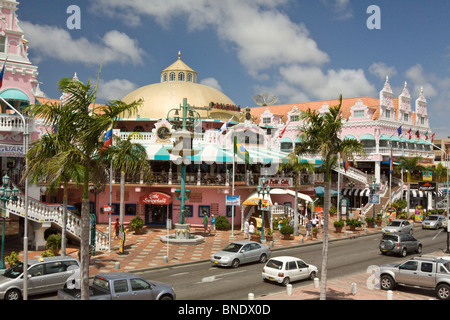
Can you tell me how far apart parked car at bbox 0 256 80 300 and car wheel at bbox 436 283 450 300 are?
16608mm

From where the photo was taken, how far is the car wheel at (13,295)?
17.3 m

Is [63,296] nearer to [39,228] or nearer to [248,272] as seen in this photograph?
[248,272]

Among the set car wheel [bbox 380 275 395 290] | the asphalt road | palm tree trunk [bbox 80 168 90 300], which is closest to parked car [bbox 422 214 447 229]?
the asphalt road

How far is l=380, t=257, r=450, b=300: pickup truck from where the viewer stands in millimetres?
18844

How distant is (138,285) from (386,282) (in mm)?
12005

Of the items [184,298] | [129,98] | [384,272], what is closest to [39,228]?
[184,298]

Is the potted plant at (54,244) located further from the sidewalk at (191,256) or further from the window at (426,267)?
the window at (426,267)

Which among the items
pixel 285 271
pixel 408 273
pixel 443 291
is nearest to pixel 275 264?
pixel 285 271

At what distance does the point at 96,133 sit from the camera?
13.1m

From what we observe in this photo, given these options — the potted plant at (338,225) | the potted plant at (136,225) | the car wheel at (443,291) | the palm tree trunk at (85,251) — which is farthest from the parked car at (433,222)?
the palm tree trunk at (85,251)

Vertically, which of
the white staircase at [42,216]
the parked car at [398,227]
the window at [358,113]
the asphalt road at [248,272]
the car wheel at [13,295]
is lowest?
the asphalt road at [248,272]

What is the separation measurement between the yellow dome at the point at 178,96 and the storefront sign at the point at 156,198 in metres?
13.7

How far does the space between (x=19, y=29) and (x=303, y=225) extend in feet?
103

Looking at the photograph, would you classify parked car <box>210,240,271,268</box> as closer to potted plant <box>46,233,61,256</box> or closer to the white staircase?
the white staircase
